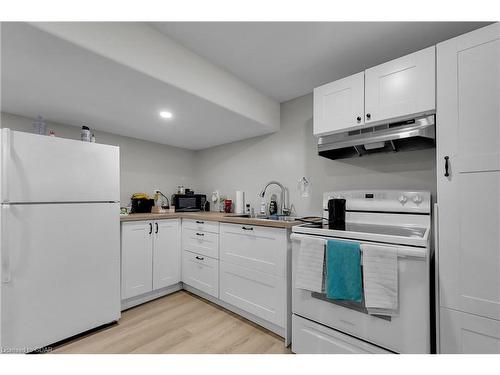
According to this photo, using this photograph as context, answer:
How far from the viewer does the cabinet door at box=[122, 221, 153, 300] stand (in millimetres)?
2254

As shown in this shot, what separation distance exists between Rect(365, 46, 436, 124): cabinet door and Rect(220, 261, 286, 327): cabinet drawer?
1.46 meters

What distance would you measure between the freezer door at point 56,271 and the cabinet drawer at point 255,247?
3.31ft

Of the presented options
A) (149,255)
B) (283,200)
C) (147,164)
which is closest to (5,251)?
(149,255)

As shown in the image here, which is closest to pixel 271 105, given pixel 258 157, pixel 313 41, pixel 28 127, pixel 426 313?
pixel 258 157

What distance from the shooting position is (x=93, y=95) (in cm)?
180

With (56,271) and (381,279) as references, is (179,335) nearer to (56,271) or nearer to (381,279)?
(56,271)

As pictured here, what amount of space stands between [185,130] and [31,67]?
4.74 feet

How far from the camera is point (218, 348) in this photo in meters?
1.70

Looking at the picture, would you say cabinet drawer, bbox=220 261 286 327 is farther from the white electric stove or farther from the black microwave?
the black microwave

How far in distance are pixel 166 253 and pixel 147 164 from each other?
1.29m

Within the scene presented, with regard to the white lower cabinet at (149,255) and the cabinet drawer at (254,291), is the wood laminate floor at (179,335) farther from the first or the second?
the white lower cabinet at (149,255)

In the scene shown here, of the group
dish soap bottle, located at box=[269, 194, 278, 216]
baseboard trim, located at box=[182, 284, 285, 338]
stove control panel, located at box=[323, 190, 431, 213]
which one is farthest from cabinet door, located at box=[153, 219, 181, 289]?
stove control panel, located at box=[323, 190, 431, 213]

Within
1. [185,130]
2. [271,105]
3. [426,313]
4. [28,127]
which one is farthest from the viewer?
[185,130]

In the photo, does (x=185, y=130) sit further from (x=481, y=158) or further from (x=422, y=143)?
(x=481, y=158)
